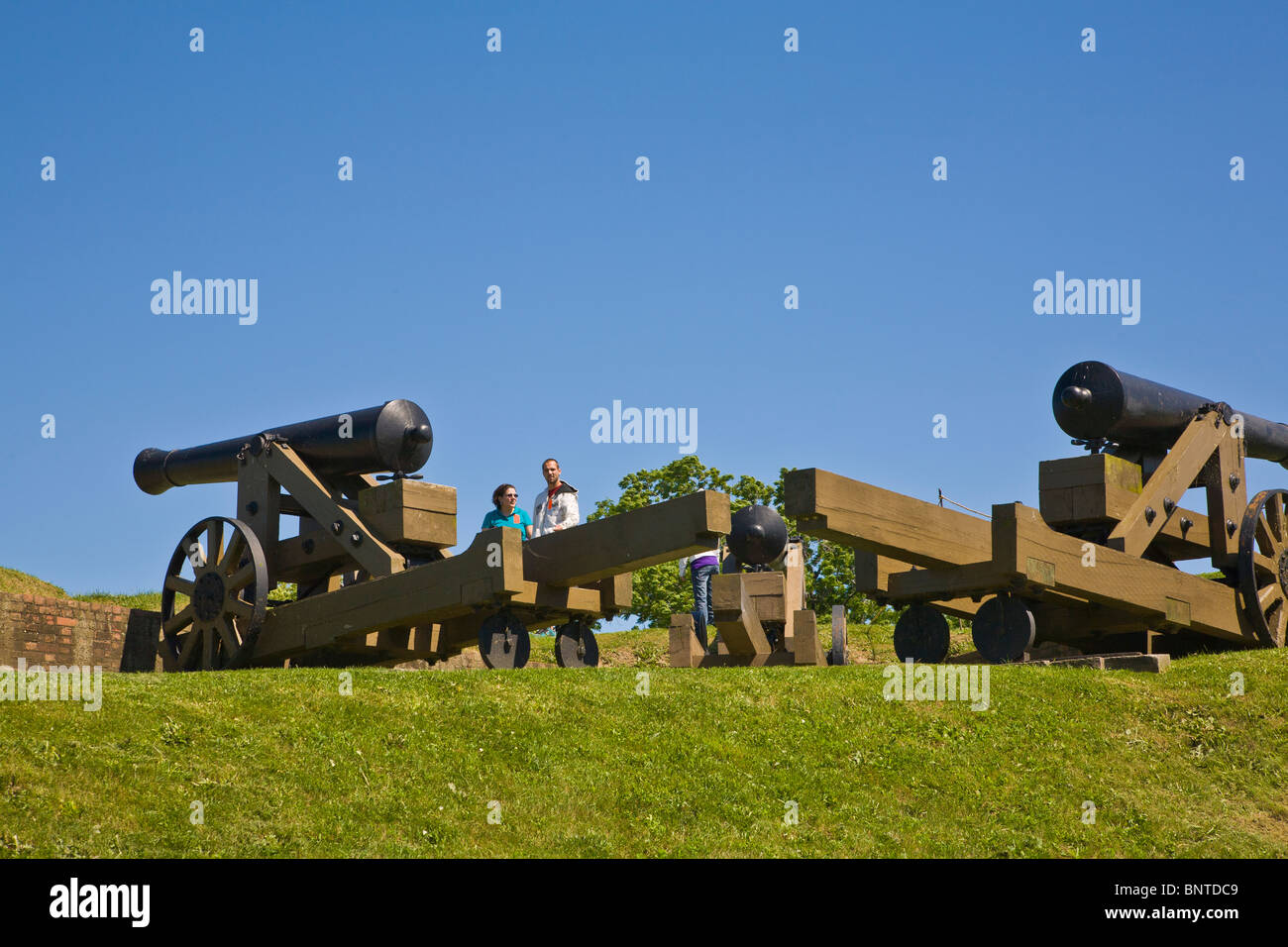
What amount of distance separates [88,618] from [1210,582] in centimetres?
1050

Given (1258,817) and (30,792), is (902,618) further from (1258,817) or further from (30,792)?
(30,792)

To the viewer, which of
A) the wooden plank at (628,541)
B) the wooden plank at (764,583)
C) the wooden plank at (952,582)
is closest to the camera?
the wooden plank at (628,541)

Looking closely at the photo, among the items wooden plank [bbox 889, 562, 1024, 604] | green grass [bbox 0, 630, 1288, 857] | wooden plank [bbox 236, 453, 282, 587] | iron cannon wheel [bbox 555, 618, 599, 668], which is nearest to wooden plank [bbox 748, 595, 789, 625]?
wooden plank [bbox 889, 562, 1024, 604]

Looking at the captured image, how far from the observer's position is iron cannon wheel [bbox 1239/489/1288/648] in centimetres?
1476

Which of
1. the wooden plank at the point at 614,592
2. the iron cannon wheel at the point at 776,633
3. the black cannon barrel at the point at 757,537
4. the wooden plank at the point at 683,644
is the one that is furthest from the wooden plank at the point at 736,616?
the wooden plank at the point at 614,592

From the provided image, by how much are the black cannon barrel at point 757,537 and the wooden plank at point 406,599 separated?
2215 millimetres

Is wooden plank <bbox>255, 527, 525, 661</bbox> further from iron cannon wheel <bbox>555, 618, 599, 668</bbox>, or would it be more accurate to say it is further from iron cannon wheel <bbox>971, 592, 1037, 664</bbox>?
iron cannon wheel <bbox>971, 592, 1037, 664</bbox>

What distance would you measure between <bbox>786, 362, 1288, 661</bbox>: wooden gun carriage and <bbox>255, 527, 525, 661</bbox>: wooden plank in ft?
8.09

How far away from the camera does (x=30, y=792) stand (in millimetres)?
8188

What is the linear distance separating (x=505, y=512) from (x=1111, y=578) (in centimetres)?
534

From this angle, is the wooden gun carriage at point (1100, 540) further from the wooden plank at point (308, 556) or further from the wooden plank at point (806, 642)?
the wooden plank at point (308, 556)

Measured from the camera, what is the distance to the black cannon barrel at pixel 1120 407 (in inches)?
567

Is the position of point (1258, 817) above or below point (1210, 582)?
below
